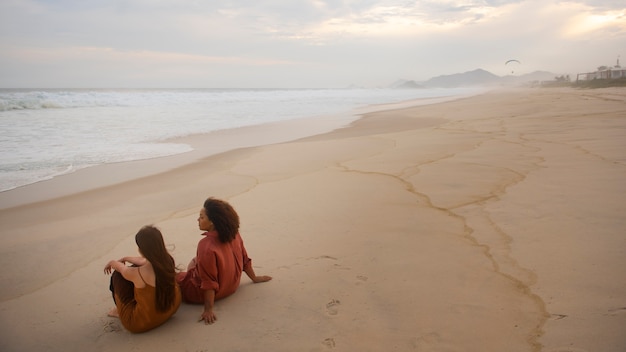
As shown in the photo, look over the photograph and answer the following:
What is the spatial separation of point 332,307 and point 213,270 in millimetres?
887

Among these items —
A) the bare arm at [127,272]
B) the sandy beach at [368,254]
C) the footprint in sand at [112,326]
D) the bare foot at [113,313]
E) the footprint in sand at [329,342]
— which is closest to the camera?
the footprint in sand at [329,342]

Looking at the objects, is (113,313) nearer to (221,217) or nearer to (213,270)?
(213,270)

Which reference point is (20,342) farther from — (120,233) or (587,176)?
(587,176)

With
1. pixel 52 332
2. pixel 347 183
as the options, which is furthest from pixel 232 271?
pixel 347 183

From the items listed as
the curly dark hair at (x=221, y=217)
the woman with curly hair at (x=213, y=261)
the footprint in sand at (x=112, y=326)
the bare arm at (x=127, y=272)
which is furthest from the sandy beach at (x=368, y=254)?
the curly dark hair at (x=221, y=217)

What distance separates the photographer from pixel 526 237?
142 inches

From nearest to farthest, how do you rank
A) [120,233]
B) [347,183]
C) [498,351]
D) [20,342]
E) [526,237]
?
[498,351] → [20,342] → [526,237] → [120,233] → [347,183]

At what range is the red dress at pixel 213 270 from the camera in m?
2.83

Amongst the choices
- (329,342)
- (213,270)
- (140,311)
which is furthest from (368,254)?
(140,311)

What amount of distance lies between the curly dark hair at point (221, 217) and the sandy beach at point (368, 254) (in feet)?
1.73

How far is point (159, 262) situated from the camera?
8.43 ft

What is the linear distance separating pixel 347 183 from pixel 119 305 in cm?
378

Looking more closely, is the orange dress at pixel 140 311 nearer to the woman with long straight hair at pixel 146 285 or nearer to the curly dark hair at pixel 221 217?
the woman with long straight hair at pixel 146 285

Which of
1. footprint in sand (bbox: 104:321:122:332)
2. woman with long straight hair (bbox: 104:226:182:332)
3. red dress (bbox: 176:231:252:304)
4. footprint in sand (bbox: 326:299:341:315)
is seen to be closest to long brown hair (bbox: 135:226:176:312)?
woman with long straight hair (bbox: 104:226:182:332)
